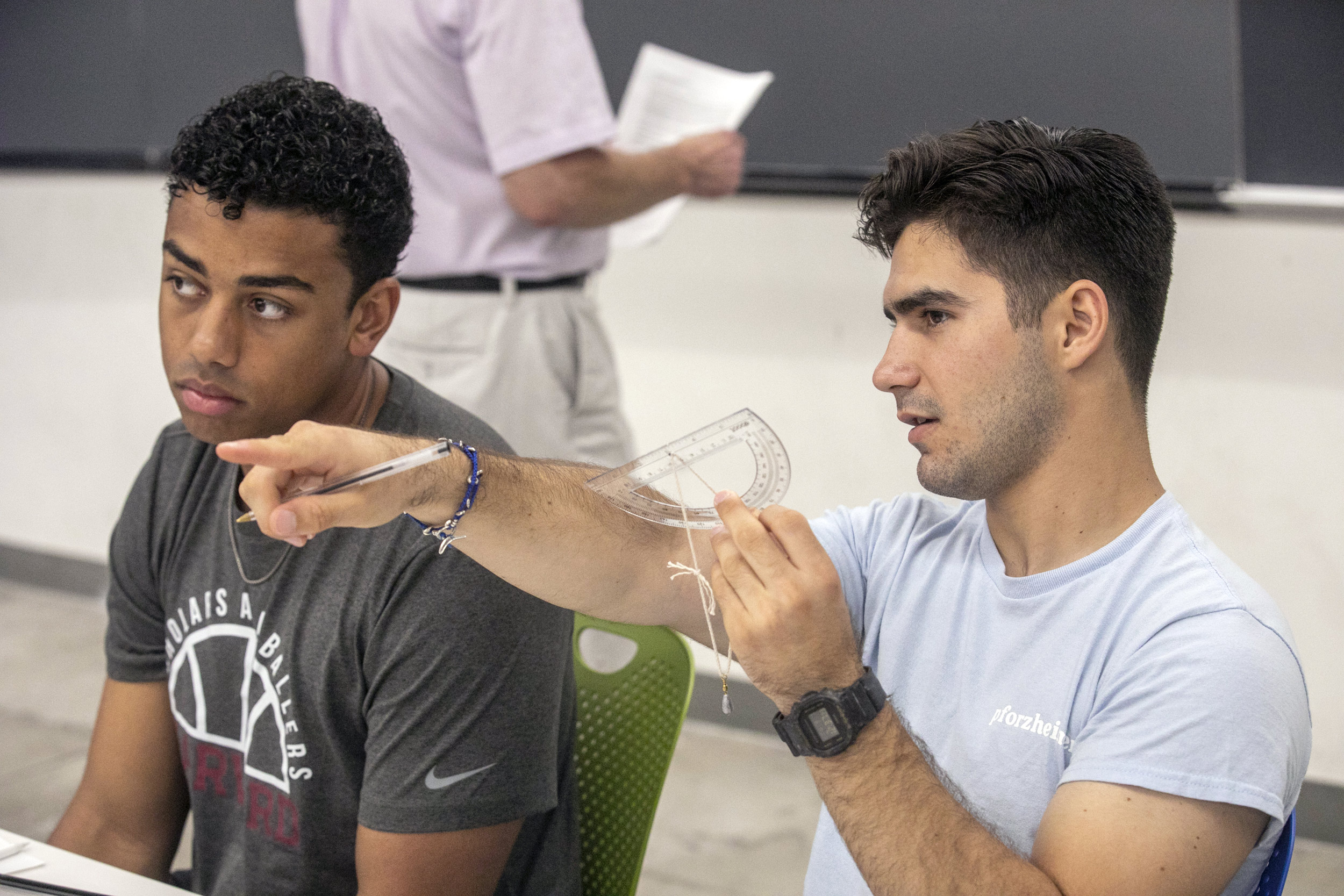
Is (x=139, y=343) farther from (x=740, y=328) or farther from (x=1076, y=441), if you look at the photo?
(x=1076, y=441)

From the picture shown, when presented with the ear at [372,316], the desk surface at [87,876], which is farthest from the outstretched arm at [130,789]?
the ear at [372,316]

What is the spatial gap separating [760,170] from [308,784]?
2030 millimetres

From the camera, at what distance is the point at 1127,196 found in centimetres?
119

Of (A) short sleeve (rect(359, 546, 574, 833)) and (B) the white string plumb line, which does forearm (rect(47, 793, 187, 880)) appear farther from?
(B) the white string plumb line

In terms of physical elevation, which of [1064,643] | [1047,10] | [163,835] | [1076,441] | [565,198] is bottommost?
[163,835]

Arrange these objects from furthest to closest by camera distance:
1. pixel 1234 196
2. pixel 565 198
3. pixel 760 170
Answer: pixel 760 170 < pixel 1234 196 < pixel 565 198

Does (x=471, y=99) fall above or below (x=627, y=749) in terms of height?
above

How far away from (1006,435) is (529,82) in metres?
1.22

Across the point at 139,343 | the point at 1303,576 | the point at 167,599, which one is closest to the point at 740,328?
the point at 1303,576

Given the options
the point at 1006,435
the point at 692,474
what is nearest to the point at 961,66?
the point at 692,474

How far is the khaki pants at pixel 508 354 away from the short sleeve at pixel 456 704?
0.94 m

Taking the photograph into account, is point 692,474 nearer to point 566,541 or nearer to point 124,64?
point 566,541

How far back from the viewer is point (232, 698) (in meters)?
1.43

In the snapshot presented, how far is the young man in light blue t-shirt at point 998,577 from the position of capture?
3.31 feet
